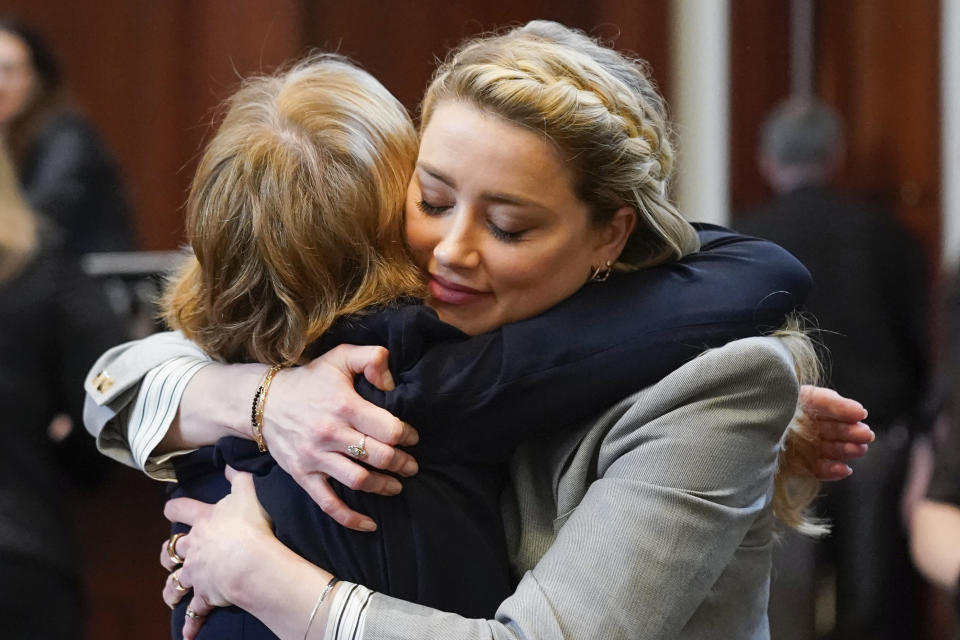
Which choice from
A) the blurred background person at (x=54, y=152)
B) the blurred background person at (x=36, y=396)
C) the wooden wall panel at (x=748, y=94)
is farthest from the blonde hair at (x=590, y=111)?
the wooden wall panel at (x=748, y=94)

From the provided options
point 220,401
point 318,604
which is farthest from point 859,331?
point 318,604

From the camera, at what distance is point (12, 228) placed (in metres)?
2.46

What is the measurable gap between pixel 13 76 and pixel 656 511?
3.05 m

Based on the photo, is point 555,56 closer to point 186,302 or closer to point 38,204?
point 186,302

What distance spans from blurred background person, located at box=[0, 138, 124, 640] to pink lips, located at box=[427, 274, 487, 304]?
4.58 feet

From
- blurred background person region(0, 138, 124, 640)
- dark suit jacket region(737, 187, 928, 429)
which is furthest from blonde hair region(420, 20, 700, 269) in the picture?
dark suit jacket region(737, 187, 928, 429)

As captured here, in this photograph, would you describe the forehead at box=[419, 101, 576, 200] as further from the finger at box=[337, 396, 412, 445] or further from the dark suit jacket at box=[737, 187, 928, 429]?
the dark suit jacket at box=[737, 187, 928, 429]

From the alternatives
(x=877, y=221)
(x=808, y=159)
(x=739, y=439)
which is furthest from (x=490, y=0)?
(x=739, y=439)

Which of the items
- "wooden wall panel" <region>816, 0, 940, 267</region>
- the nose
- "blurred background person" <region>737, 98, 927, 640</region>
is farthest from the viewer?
"wooden wall panel" <region>816, 0, 940, 267</region>

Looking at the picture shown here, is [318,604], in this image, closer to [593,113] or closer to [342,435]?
[342,435]

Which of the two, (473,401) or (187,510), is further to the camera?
(187,510)

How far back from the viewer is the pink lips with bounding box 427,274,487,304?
125 centimetres

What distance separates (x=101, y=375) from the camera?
151cm

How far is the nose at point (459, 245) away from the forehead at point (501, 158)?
4 centimetres
